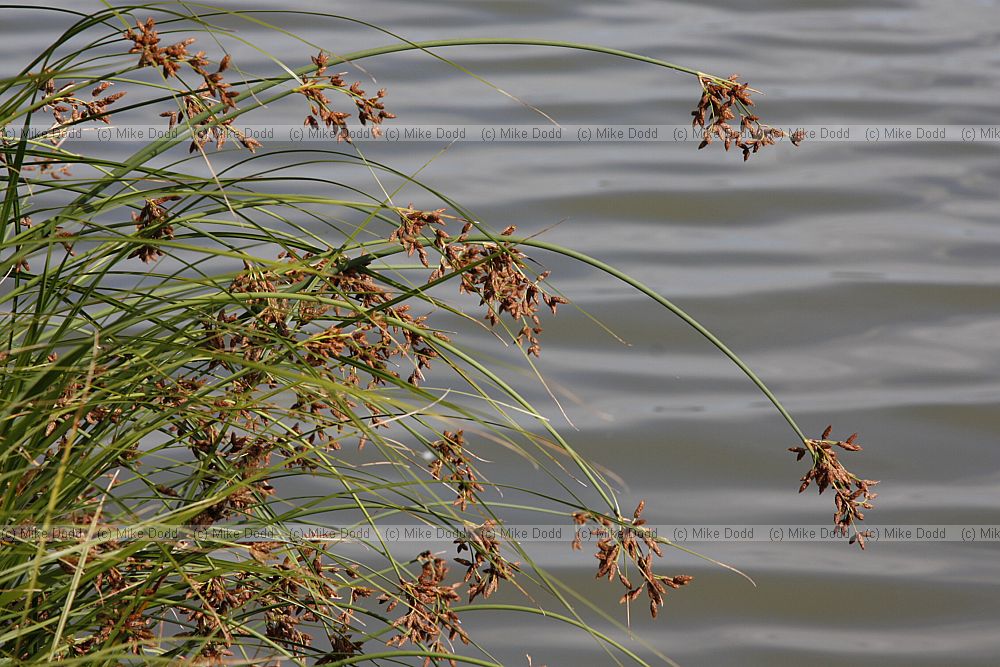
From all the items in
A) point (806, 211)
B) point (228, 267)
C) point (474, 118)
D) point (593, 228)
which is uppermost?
point (474, 118)

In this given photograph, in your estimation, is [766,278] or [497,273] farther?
[766,278]

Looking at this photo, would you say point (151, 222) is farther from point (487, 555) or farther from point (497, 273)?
point (487, 555)

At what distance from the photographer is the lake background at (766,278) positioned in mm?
2549

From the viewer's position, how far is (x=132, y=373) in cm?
139

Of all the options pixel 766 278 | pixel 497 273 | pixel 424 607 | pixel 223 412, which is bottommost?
pixel 424 607

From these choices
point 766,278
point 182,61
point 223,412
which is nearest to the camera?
point 182,61

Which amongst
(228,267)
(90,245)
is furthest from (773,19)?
(90,245)

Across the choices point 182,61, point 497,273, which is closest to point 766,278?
point 497,273

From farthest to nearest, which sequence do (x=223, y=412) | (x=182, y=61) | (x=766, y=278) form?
(x=766, y=278)
(x=223, y=412)
(x=182, y=61)

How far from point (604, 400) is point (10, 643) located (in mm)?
1941

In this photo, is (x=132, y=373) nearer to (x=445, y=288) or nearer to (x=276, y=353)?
(x=276, y=353)

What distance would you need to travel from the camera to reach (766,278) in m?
3.64

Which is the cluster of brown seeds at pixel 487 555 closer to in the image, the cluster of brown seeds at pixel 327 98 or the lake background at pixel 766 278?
the lake background at pixel 766 278

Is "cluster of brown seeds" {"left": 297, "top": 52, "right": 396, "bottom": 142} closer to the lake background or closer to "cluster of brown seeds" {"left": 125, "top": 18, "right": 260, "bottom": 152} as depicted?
→ "cluster of brown seeds" {"left": 125, "top": 18, "right": 260, "bottom": 152}
